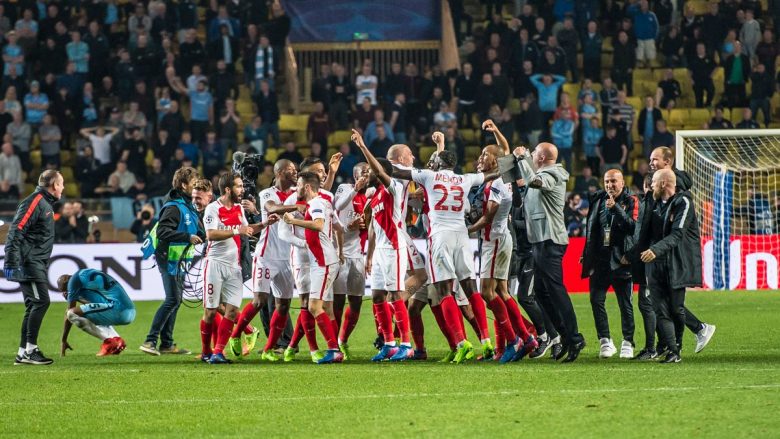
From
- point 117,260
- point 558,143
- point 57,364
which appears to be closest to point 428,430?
point 57,364

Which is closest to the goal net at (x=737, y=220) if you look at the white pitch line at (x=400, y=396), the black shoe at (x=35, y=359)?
the white pitch line at (x=400, y=396)

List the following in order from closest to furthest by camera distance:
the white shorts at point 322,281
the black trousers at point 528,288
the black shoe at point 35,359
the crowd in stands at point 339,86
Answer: the white shorts at point 322,281, the black shoe at point 35,359, the black trousers at point 528,288, the crowd in stands at point 339,86

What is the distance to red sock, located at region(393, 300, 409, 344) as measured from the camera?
36.9ft

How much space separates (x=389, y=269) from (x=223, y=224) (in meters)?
1.60

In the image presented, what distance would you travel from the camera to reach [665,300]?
10703 mm

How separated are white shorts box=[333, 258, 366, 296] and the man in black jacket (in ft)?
9.15

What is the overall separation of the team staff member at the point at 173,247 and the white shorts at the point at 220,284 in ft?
3.48

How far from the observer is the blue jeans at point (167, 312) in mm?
12602

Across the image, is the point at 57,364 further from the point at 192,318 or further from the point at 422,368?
the point at 192,318

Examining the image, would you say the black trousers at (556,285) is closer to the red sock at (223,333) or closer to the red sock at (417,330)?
the red sock at (417,330)

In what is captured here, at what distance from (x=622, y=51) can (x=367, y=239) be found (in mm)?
13802

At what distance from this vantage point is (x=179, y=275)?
12.7 meters

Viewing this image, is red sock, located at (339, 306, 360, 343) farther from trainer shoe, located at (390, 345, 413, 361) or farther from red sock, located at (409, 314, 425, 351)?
trainer shoe, located at (390, 345, 413, 361)

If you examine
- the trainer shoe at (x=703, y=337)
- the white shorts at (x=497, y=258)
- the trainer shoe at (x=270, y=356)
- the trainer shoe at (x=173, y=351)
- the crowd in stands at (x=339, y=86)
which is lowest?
the trainer shoe at (x=173, y=351)
